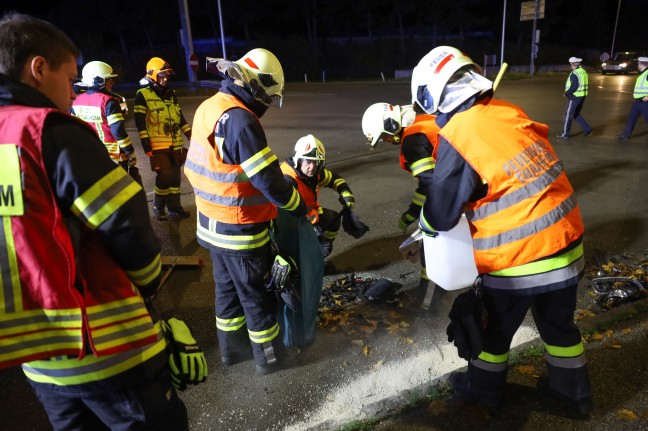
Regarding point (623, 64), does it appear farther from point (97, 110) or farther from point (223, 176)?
point (223, 176)

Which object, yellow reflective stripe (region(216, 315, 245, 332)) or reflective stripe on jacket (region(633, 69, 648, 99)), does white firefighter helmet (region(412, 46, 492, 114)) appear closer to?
yellow reflective stripe (region(216, 315, 245, 332))

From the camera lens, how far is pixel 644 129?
37.2 ft

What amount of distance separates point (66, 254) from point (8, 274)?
0.62 ft

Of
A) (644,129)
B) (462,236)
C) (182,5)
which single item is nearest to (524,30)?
(182,5)

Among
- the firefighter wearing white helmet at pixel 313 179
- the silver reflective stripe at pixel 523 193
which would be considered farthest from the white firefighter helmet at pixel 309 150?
the silver reflective stripe at pixel 523 193

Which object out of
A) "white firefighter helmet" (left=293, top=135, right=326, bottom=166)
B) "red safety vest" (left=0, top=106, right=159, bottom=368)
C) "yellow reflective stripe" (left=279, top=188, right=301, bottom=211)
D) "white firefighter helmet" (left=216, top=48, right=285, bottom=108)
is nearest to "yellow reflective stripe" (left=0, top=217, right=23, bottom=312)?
"red safety vest" (left=0, top=106, right=159, bottom=368)

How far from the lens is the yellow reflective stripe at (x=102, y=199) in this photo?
141cm

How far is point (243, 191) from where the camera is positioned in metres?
2.82

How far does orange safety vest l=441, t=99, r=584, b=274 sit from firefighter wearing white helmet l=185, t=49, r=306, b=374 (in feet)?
3.58

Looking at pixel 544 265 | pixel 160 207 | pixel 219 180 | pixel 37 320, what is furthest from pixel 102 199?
pixel 160 207

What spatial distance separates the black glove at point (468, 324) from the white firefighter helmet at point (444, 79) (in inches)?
41.3

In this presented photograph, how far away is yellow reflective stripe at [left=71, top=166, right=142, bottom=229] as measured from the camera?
1414 millimetres

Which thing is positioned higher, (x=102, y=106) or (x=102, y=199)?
(x=102, y=199)

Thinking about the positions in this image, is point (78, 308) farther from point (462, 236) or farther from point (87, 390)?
point (462, 236)
